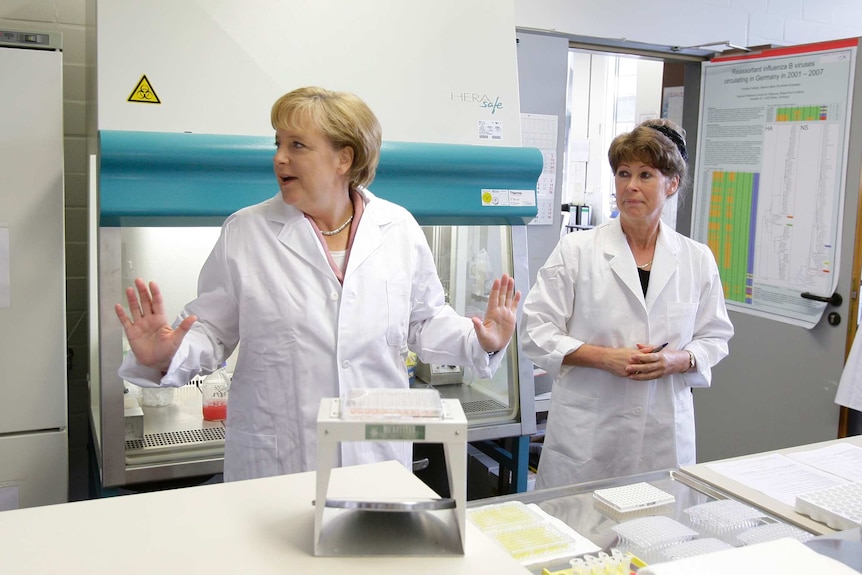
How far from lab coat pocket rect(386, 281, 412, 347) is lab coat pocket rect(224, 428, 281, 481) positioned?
14.2 inches

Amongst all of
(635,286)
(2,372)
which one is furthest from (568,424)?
(2,372)

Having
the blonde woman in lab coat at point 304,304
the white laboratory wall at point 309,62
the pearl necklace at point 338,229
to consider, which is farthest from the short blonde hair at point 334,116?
the white laboratory wall at point 309,62

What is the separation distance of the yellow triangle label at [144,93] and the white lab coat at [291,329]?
46 cm

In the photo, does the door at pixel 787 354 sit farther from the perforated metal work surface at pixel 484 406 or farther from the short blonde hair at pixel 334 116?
the short blonde hair at pixel 334 116

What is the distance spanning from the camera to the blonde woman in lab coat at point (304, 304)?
1695 mm

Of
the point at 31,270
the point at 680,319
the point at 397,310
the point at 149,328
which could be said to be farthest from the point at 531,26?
the point at 149,328

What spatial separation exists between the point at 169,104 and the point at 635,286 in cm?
136

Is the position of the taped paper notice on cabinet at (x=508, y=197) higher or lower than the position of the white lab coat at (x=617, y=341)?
higher

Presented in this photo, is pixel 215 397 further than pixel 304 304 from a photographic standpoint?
Yes

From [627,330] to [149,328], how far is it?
1.28 m

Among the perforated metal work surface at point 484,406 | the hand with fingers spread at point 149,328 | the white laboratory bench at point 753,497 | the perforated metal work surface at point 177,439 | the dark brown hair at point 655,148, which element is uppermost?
the dark brown hair at point 655,148

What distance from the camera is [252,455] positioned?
1.75 metres

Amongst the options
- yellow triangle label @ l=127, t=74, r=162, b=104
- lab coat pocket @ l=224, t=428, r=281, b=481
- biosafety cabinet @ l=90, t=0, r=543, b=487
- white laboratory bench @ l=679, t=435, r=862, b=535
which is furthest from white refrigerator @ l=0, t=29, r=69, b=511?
white laboratory bench @ l=679, t=435, r=862, b=535

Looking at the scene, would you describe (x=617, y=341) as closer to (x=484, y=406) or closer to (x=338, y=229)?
(x=484, y=406)
